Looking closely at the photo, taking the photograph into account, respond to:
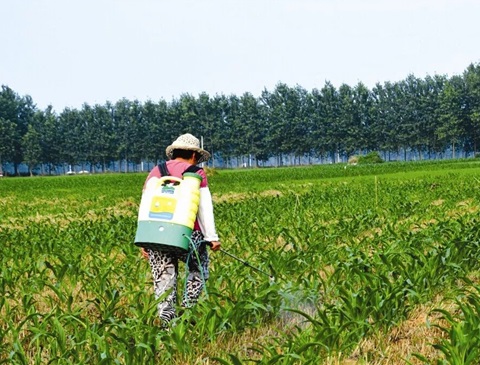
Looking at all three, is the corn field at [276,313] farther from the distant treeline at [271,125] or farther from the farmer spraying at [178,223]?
the distant treeline at [271,125]

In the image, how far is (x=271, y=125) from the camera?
104 meters

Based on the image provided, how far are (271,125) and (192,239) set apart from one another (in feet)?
329

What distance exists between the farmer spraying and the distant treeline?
93.4 metres

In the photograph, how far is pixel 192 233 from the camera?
4.89 metres

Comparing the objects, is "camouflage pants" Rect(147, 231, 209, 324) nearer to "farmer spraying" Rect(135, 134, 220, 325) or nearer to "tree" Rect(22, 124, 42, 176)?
"farmer spraying" Rect(135, 134, 220, 325)

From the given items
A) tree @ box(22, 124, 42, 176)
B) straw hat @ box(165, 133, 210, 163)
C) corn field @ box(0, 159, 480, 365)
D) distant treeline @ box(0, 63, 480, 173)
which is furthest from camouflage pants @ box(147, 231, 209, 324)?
tree @ box(22, 124, 42, 176)

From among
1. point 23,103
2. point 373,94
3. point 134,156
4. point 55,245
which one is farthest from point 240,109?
point 55,245

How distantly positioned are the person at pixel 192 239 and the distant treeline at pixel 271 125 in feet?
306

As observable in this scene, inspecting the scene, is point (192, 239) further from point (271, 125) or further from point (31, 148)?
point (31, 148)

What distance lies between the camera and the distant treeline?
319 ft

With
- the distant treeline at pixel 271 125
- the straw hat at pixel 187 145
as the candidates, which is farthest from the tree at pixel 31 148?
the straw hat at pixel 187 145

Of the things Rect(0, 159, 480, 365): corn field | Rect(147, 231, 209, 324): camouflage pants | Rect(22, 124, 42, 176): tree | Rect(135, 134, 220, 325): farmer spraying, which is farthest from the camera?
Rect(22, 124, 42, 176): tree

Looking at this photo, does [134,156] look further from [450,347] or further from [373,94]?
[450,347]

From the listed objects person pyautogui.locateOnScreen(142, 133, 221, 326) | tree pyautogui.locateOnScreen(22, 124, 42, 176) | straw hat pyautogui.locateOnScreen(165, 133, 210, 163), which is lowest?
person pyautogui.locateOnScreen(142, 133, 221, 326)
